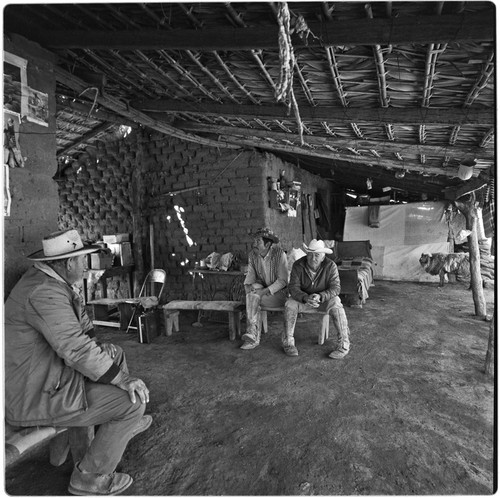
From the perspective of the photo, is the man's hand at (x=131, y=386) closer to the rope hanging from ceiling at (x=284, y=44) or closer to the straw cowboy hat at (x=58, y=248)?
the straw cowboy hat at (x=58, y=248)

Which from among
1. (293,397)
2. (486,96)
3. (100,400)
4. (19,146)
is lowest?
(293,397)

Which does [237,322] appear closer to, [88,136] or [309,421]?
[309,421]

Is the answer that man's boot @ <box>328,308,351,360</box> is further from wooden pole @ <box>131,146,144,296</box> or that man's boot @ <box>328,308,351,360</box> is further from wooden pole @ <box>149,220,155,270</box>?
wooden pole @ <box>131,146,144,296</box>

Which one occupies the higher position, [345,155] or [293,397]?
[345,155]

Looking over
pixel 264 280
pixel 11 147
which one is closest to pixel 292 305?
pixel 264 280

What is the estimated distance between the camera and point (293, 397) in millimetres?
3379

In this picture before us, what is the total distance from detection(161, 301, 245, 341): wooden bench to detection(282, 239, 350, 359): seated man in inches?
34.3

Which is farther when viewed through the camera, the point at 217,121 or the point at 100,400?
the point at 217,121

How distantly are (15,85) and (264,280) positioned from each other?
150 inches

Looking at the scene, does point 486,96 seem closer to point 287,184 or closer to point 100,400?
point 100,400

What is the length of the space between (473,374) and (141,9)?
4906mm

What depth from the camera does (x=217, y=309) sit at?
514 cm

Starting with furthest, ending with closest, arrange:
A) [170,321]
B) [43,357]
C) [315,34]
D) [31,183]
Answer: [170,321], [31,183], [315,34], [43,357]

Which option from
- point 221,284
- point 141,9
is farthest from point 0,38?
point 221,284
